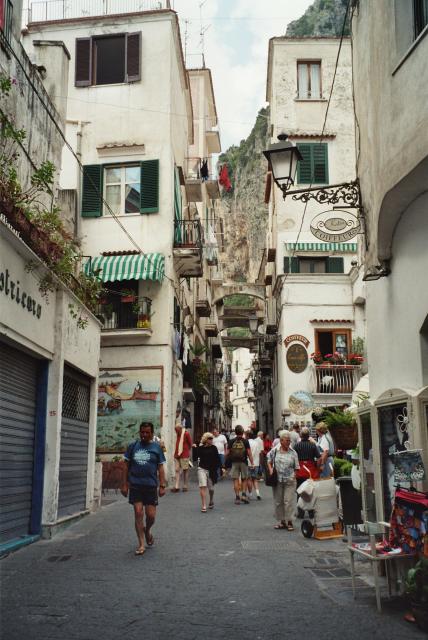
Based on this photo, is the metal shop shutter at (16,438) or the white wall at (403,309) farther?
the metal shop shutter at (16,438)

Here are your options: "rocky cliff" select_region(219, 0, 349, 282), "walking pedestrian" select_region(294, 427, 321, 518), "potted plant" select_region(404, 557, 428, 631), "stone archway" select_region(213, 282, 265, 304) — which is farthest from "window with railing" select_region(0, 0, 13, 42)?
"rocky cliff" select_region(219, 0, 349, 282)

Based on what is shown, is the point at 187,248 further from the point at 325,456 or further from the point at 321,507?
the point at 321,507

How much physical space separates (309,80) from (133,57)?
33.2 feet

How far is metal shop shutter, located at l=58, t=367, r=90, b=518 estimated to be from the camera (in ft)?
38.7

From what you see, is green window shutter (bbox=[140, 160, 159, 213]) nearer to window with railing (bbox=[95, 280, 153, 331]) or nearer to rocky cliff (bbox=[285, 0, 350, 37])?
window with railing (bbox=[95, 280, 153, 331])

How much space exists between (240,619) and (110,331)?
1637 centimetres

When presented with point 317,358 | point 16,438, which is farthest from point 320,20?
point 16,438

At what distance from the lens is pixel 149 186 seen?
22.3 metres

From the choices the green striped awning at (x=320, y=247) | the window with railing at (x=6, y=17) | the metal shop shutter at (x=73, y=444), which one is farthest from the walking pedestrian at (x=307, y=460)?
the green striped awning at (x=320, y=247)

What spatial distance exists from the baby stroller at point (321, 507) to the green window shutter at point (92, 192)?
14566mm

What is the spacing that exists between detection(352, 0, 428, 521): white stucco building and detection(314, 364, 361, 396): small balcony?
56.1 ft

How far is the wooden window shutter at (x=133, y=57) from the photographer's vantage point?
22953 mm

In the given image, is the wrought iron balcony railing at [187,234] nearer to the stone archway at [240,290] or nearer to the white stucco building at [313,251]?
the white stucco building at [313,251]

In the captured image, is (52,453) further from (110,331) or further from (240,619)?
(110,331)
